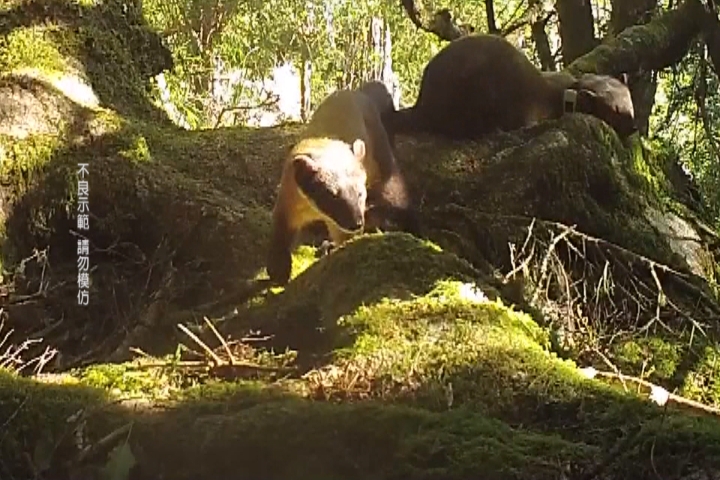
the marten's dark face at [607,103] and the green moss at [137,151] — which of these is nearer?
the green moss at [137,151]

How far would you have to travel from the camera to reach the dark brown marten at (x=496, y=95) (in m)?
5.73

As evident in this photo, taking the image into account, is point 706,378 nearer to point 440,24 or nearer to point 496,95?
point 496,95

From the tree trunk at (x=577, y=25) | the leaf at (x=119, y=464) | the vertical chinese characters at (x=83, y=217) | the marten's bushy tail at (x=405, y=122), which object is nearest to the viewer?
the leaf at (x=119, y=464)

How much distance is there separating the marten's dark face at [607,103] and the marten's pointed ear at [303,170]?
197 centimetres

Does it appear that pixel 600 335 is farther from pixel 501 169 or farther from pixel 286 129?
pixel 286 129

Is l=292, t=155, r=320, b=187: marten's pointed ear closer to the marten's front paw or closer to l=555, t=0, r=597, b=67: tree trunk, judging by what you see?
the marten's front paw

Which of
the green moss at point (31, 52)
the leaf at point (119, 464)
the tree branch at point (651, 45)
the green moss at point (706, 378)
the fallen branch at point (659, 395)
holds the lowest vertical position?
the green moss at point (706, 378)

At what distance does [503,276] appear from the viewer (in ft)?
13.8

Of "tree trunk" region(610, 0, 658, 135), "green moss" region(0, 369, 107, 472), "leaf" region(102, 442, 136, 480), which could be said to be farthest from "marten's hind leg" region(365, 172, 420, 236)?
"tree trunk" region(610, 0, 658, 135)

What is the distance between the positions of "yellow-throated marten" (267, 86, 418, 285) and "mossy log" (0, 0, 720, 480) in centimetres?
12

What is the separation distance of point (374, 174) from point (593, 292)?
124 cm

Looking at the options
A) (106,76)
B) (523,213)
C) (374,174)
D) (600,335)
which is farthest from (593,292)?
(106,76)

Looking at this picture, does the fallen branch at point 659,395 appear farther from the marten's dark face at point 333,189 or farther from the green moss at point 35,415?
the marten's dark face at point 333,189

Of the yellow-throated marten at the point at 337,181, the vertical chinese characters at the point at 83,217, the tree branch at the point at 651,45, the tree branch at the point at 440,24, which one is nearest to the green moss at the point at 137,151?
the vertical chinese characters at the point at 83,217
